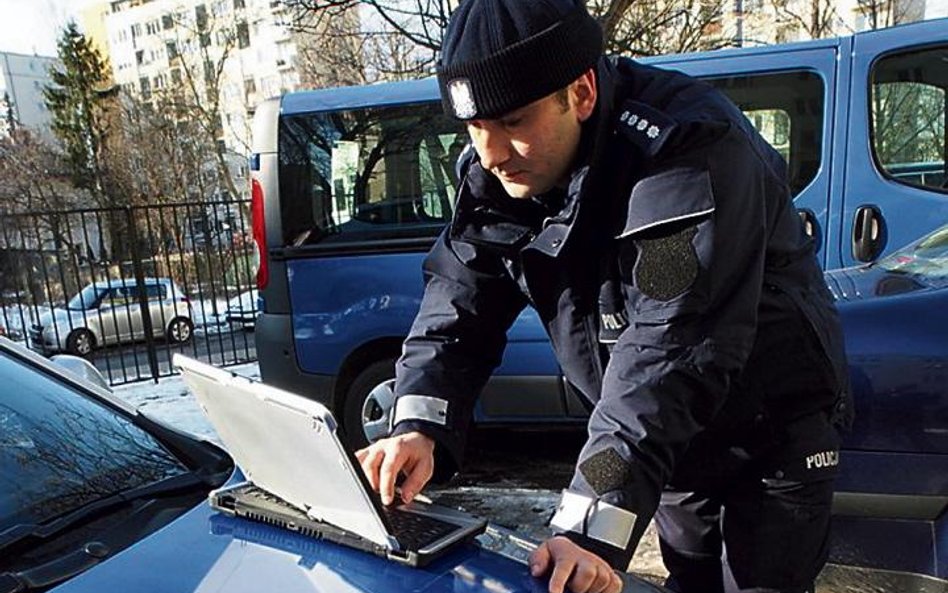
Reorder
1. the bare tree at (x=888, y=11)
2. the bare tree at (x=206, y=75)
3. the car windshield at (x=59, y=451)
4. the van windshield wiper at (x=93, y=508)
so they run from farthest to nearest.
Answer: the bare tree at (x=206, y=75) → the bare tree at (x=888, y=11) → the car windshield at (x=59, y=451) → the van windshield wiper at (x=93, y=508)

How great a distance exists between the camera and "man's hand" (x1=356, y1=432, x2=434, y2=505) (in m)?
1.44

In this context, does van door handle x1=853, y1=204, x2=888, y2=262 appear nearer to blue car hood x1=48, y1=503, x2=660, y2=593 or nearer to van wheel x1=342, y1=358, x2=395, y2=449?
van wheel x1=342, y1=358, x2=395, y2=449

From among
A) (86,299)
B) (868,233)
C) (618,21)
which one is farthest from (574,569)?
(86,299)

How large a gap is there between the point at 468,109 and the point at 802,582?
1137 millimetres

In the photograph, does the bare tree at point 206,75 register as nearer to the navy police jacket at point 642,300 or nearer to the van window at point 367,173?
the van window at point 367,173

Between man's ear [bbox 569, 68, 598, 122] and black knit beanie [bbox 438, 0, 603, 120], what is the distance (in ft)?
0.14

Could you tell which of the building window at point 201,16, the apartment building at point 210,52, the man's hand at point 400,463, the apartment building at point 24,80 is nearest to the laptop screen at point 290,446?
the man's hand at point 400,463

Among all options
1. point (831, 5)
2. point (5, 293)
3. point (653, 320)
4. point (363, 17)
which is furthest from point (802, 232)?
point (831, 5)

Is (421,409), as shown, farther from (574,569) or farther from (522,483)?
(522,483)

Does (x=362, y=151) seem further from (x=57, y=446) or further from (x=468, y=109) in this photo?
(x=468, y=109)

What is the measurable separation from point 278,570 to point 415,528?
0.23 metres

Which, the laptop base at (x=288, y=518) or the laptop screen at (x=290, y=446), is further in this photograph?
the laptop base at (x=288, y=518)

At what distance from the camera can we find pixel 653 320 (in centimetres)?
129

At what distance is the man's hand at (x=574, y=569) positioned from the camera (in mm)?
1175
